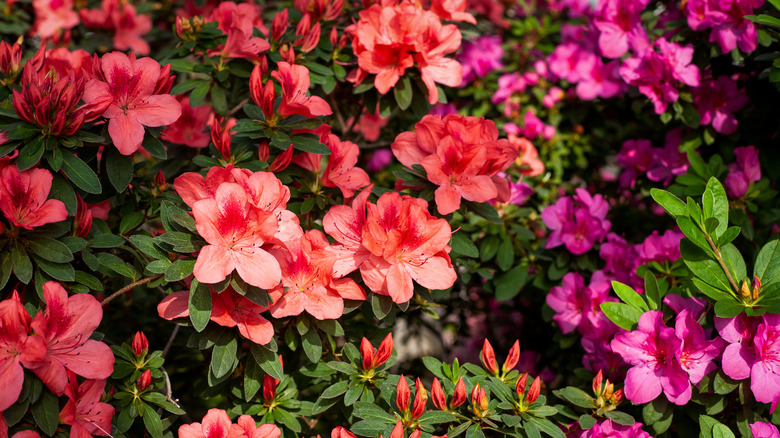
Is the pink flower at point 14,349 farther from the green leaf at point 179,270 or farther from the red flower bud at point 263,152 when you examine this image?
the red flower bud at point 263,152

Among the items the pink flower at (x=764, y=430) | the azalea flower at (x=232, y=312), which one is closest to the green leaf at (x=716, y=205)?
the pink flower at (x=764, y=430)

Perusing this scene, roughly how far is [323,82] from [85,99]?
25.3 inches

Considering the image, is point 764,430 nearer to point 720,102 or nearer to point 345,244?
point 345,244

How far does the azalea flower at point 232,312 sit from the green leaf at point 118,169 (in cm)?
30

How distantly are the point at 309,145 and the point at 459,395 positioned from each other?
27.4 inches

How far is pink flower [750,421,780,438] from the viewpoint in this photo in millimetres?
1432

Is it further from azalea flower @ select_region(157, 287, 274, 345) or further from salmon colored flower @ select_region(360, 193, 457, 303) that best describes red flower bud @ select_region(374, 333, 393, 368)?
azalea flower @ select_region(157, 287, 274, 345)

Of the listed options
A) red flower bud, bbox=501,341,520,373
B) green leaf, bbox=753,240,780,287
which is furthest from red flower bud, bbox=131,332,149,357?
green leaf, bbox=753,240,780,287

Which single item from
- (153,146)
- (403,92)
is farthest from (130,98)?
(403,92)

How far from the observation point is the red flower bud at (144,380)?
144 cm

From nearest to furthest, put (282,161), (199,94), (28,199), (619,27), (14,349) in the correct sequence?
(14,349)
(28,199)
(282,161)
(199,94)
(619,27)

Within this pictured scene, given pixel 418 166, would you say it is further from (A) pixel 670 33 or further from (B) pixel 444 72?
(A) pixel 670 33

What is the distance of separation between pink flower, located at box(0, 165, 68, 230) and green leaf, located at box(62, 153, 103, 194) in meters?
0.05

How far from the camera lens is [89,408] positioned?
4.54 ft
